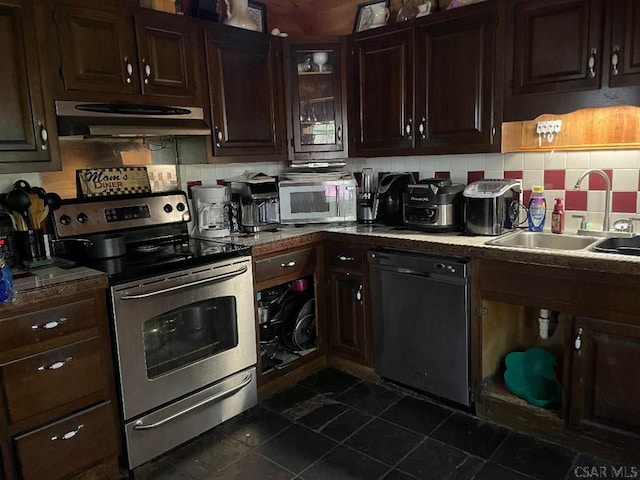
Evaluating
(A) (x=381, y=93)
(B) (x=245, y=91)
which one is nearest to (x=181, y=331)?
(B) (x=245, y=91)

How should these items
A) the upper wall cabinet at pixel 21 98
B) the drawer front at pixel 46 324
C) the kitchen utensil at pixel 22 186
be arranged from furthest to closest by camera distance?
the kitchen utensil at pixel 22 186, the upper wall cabinet at pixel 21 98, the drawer front at pixel 46 324

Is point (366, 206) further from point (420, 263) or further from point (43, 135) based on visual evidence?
point (43, 135)

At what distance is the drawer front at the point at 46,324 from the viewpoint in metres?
1.70

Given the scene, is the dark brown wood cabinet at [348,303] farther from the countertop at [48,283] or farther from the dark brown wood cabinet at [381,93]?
the countertop at [48,283]

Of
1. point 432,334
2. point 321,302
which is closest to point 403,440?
point 432,334

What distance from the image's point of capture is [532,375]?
246 cm

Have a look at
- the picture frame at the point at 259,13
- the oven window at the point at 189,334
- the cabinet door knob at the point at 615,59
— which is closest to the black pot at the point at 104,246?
the oven window at the point at 189,334

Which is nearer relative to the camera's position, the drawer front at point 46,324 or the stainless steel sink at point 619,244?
the drawer front at point 46,324

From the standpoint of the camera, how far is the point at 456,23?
2537mm

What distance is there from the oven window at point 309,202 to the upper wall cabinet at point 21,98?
1367mm

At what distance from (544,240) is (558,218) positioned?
13 cm

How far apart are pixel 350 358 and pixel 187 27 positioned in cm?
206

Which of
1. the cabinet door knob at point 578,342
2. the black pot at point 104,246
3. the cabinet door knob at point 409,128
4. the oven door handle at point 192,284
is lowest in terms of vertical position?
the cabinet door knob at point 578,342

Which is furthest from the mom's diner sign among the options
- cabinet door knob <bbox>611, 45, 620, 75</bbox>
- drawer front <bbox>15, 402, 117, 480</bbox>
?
cabinet door knob <bbox>611, 45, 620, 75</bbox>
